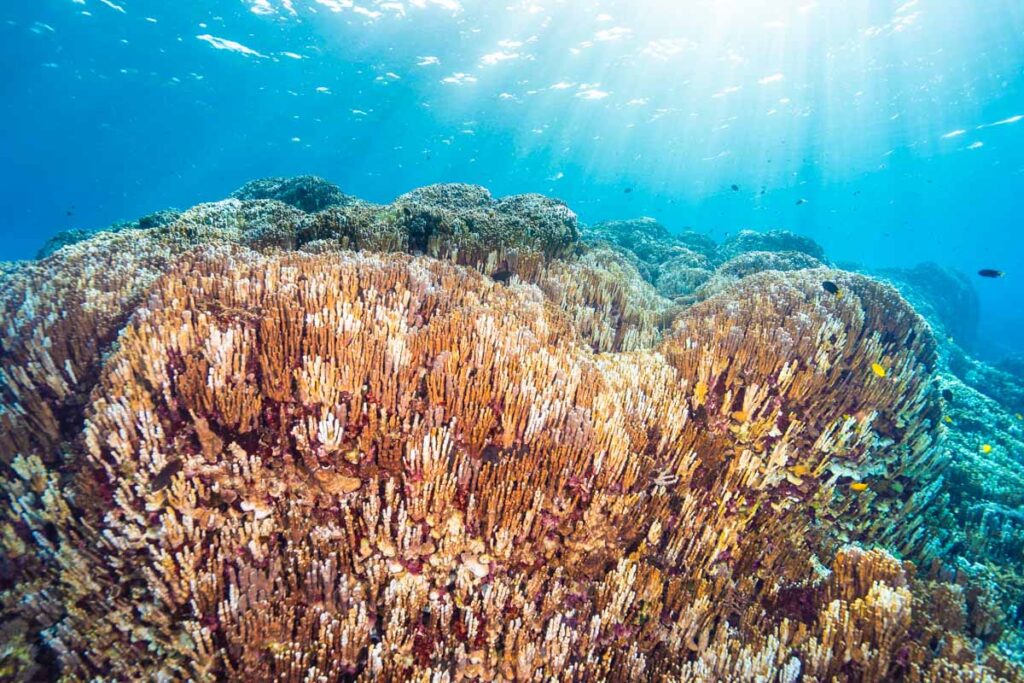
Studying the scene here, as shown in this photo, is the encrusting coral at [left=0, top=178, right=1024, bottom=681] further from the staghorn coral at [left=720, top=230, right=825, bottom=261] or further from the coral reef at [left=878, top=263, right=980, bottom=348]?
the coral reef at [left=878, top=263, right=980, bottom=348]

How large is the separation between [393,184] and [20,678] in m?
126

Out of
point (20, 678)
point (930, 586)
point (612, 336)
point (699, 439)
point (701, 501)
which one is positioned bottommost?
point (20, 678)

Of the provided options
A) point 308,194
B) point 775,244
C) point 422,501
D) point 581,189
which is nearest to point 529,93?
point 775,244

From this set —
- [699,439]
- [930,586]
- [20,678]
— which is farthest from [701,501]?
[20,678]

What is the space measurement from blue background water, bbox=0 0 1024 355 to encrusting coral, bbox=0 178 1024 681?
4131 centimetres

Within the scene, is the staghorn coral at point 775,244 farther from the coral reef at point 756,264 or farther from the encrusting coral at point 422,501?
the encrusting coral at point 422,501

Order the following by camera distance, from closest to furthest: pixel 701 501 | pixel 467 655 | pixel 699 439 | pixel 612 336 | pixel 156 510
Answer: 1. pixel 467 655
2. pixel 156 510
3. pixel 701 501
4. pixel 699 439
5. pixel 612 336

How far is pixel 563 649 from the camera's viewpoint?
2.39 m

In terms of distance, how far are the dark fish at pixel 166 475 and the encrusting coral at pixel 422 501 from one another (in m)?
0.01

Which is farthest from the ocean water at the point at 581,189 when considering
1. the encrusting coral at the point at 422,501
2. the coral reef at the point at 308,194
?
the coral reef at the point at 308,194

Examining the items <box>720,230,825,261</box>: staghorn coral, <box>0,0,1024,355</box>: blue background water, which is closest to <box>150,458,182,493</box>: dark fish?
<box>720,230,825,261</box>: staghorn coral

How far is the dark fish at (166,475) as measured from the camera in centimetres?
256

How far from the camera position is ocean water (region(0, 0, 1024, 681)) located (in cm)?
254

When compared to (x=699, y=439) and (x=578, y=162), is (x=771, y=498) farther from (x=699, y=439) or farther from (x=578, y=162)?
(x=578, y=162)
